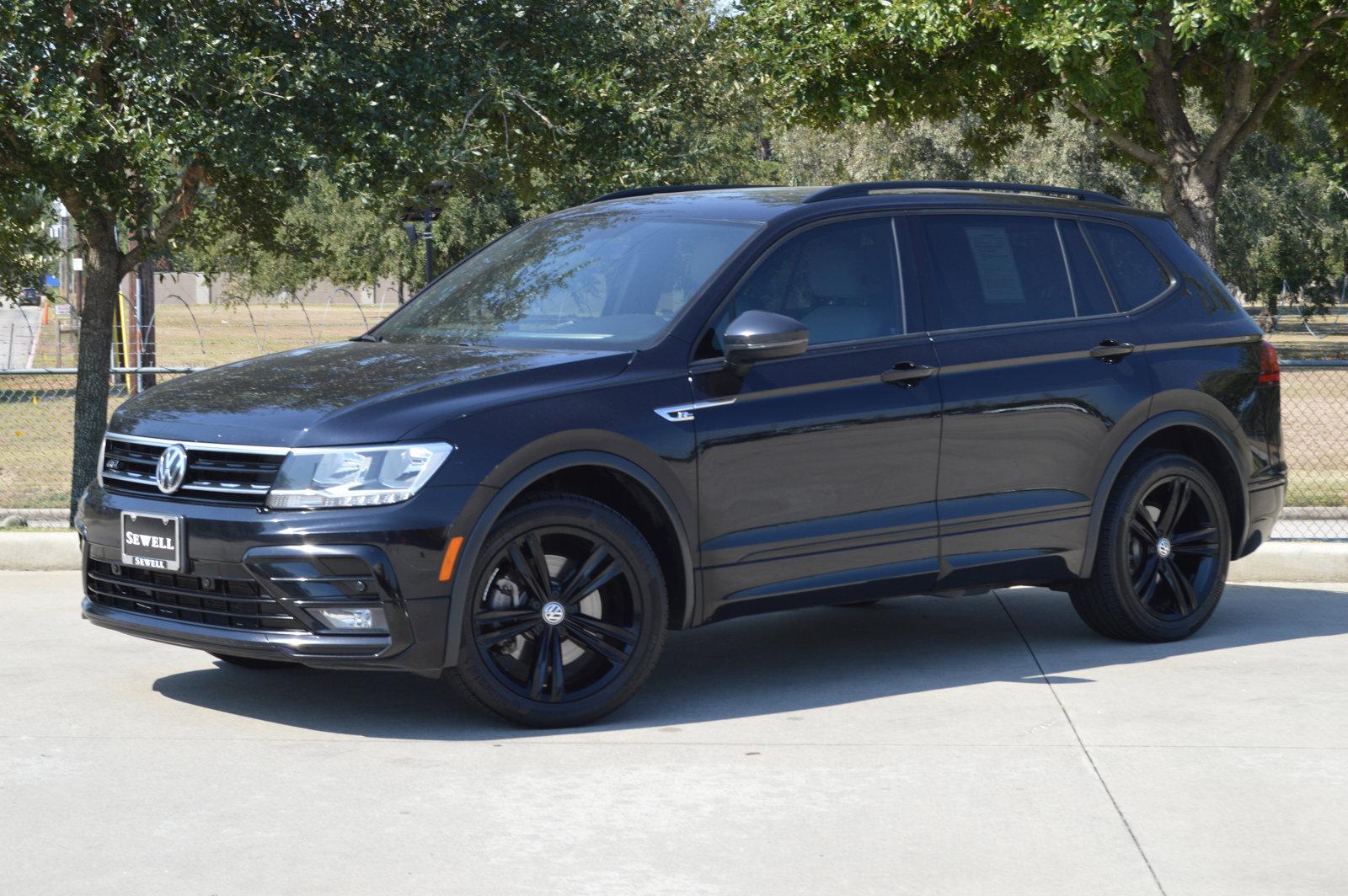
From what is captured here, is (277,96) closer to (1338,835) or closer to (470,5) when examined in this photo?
(470,5)

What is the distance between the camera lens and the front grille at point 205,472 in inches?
231

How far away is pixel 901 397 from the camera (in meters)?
6.93

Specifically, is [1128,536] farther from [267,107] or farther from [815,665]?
[267,107]

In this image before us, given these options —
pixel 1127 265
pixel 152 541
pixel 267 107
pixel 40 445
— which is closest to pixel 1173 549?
pixel 1127 265

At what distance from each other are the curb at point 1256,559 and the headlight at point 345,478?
14.1ft

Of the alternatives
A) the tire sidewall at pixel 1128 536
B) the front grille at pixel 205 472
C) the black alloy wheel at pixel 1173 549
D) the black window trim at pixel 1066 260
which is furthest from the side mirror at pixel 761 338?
the black alloy wheel at pixel 1173 549

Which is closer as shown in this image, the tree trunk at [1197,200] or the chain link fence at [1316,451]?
the chain link fence at [1316,451]

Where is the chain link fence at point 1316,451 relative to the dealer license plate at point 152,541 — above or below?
below

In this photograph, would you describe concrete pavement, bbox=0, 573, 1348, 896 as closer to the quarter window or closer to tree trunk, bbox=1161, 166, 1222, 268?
the quarter window

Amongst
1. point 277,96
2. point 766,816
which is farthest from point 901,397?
point 277,96

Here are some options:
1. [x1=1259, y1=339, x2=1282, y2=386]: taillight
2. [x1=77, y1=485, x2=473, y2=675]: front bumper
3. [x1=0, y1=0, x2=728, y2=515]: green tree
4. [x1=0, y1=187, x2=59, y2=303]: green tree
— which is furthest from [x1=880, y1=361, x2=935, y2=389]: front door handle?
[x1=0, y1=187, x2=59, y2=303]: green tree

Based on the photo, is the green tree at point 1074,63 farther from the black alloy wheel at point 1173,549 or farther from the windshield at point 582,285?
the windshield at point 582,285

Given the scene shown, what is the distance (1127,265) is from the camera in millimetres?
7965

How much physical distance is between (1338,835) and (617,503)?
2.65 meters
